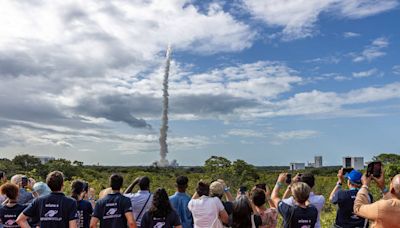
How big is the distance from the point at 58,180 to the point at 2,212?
152cm

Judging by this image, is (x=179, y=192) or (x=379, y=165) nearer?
(x=379, y=165)

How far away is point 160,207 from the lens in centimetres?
597

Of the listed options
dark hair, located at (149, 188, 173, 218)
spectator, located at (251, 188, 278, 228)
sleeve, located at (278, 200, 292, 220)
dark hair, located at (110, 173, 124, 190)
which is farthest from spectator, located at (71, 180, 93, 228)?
sleeve, located at (278, 200, 292, 220)

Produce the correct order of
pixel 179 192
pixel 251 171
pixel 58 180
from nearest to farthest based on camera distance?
pixel 58 180 → pixel 179 192 → pixel 251 171

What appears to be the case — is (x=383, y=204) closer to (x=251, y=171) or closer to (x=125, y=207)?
(x=125, y=207)

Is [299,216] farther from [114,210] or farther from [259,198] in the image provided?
[114,210]

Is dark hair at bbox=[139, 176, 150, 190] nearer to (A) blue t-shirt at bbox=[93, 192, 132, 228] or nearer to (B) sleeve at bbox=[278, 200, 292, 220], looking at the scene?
(A) blue t-shirt at bbox=[93, 192, 132, 228]

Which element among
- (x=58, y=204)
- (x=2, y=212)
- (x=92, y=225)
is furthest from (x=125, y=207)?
(x=2, y=212)

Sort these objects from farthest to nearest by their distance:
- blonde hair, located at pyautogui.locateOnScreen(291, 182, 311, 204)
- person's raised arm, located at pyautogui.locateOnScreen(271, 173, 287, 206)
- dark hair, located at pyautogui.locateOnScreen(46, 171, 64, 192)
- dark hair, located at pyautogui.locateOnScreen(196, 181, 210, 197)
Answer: dark hair, located at pyautogui.locateOnScreen(196, 181, 210, 197) → person's raised arm, located at pyautogui.locateOnScreen(271, 173, 287, 206) → dark hair, located at pyautogui.locateOnScreen(46, 171, 64, 192) → blonde hair, located at pyautogui.locateOnScreen(291, 182, 311, 204)

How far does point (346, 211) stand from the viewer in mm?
6922

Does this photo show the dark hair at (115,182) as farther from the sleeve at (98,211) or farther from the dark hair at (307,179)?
the dark hair at (307,179)

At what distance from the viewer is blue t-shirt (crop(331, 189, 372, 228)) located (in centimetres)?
683

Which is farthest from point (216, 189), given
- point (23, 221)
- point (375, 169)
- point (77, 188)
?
point (23, 221)

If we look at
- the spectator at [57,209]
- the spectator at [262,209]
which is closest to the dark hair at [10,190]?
the spectator at [57,209]
